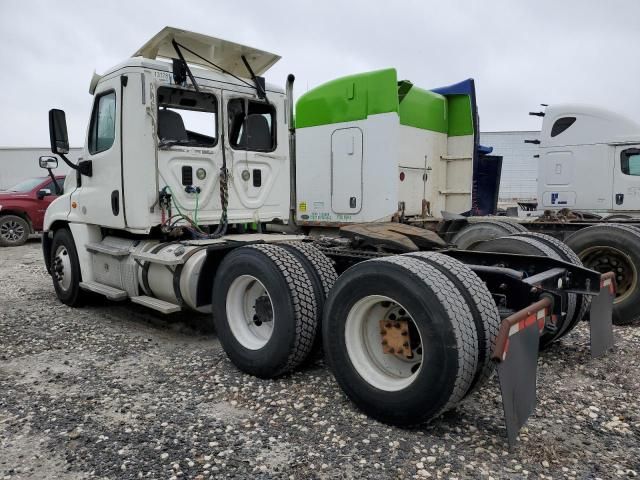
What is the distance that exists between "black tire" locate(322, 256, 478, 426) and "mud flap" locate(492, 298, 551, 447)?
0.20m

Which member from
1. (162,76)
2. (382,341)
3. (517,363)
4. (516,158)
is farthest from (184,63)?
(516,158)

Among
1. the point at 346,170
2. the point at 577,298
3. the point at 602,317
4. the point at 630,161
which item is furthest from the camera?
the point at 630,161

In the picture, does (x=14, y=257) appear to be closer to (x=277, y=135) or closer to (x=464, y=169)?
(x=277, y=135)

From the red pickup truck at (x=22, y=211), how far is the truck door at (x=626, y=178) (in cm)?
1240

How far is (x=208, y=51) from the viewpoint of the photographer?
18.3 ft

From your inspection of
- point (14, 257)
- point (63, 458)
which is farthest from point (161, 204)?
point (14, 257)

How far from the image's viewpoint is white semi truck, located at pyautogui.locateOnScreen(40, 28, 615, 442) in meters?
2.97

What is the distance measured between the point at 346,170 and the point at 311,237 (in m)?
2.50

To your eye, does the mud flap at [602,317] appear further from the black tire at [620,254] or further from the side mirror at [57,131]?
the side mirror at [57,131]

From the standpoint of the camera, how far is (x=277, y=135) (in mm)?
6219

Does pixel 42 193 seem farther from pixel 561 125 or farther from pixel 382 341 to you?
pixel 382 341

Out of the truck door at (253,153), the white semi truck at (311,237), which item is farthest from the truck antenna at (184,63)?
the truck door at (253,153)

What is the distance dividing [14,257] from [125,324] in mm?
7218

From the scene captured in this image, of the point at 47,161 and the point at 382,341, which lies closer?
the point at 382,341
